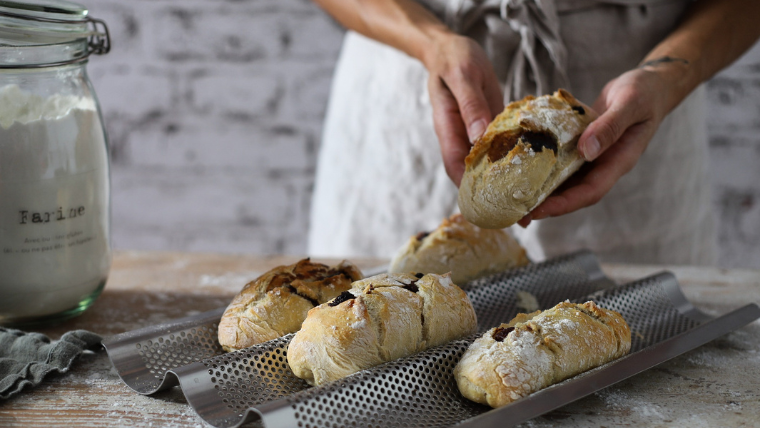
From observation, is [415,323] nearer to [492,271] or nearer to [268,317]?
[268,317]

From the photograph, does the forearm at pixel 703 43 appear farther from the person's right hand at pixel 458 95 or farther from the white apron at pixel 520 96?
the person's right hand at pixel 458 95

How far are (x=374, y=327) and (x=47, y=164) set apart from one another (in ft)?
2.19

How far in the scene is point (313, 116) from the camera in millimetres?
2920

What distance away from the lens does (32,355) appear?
1.17 metres

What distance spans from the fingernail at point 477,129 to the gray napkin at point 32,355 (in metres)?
0.80

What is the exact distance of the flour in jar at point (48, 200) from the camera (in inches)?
46.7

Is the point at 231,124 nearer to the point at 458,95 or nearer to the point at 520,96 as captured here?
the point at 520,96

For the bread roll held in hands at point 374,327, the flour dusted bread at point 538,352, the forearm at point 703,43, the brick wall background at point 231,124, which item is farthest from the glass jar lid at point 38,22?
the brick wall background at point 231,124

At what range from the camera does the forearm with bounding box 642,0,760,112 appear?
1542mm

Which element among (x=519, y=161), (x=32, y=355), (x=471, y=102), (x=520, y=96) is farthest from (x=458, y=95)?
(x=32, y=355)

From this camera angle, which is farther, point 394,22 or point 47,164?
point 394,22

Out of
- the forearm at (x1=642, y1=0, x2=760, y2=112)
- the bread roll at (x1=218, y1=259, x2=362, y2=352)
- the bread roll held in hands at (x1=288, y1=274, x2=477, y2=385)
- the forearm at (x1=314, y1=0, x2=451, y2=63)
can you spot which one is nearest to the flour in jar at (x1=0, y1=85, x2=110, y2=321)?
the bread roll at (x1=218, y1=259, x2=362, y2=352)

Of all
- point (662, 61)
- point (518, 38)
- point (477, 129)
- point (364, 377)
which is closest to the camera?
point (364, 377)

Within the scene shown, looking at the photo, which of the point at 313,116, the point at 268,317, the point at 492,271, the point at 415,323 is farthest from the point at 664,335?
the point at 313,116
